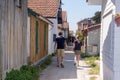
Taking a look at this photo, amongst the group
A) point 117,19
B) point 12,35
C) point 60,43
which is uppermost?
point 117,19

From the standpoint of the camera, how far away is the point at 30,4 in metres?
29.8

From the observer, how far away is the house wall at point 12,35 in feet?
25.8

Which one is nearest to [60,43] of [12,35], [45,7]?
[12,35]

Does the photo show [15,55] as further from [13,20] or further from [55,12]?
[55,12]

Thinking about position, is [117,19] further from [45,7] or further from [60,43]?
[45,7]

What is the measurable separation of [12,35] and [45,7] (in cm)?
2121

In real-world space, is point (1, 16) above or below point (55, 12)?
below

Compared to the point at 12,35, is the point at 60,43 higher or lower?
lower

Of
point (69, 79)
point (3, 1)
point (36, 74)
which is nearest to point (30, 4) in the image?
point (69, 79)

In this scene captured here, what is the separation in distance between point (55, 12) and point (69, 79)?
57.6 ft

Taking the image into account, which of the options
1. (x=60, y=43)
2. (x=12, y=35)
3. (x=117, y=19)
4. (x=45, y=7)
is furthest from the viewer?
(x=45, y=7)

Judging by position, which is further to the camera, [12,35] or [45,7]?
[45,7]

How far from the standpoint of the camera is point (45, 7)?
30.0 meters

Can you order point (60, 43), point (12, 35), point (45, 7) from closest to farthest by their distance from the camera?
point (12, 35) < point (60, 43) < point (45, 7)
